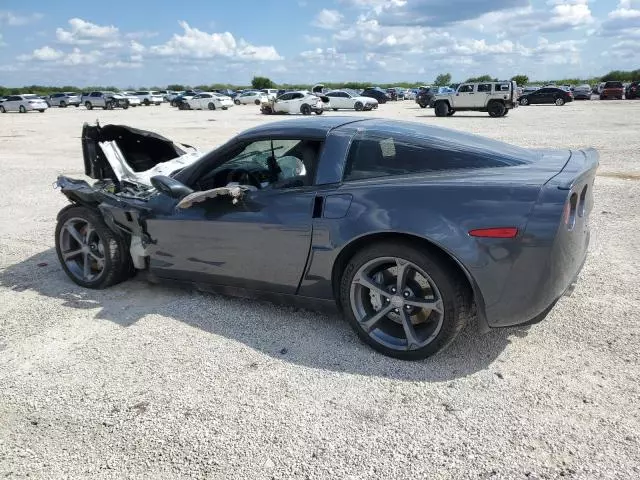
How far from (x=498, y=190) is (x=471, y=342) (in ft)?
3.67

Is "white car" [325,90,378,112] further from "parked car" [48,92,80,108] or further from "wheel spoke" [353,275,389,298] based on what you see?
"wheel spoke" [353,275,389,298]

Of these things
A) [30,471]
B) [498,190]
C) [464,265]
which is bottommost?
[30,471]

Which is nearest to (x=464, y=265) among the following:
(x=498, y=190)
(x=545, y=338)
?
(x=498, y=190)

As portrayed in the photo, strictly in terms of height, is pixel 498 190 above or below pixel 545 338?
above

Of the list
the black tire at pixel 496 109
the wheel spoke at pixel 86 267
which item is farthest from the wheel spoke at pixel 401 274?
the black tire at pixel 496 109

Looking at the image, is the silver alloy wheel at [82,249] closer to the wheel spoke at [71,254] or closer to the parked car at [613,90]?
the wheel spoke at [71,254]

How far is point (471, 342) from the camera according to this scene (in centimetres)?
344

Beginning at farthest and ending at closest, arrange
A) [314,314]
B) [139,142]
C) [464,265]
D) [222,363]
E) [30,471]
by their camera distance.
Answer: [139,142], [314,314], [222,363], [464,265], [30,471]

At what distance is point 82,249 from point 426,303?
317 centimetres

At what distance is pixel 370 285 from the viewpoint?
3230 mm

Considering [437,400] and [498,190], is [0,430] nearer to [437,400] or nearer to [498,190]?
[437,400]

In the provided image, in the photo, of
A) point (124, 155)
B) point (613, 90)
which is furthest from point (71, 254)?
point (613, 90)

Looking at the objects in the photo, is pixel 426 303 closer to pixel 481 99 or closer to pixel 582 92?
pixel 481 99

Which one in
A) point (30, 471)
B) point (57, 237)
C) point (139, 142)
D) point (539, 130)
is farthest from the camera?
point (539, 130)
